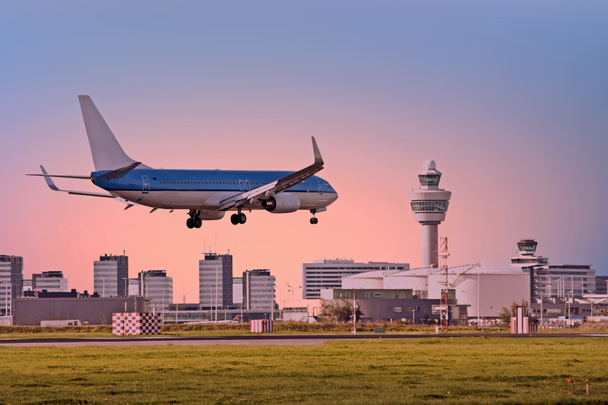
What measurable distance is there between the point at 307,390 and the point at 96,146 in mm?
53634

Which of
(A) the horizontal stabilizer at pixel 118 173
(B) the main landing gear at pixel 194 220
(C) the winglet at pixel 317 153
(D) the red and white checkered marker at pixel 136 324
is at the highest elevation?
(C) the winglet at pixel 317 153

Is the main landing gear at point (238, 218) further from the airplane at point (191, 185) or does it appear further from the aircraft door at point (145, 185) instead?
the aircraft door at point (145, 185)

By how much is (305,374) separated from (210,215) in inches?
2019

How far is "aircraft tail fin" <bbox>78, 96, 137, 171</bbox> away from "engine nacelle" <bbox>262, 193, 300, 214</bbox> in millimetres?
13270

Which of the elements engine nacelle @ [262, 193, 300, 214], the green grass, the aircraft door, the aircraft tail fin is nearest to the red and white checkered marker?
the aircraft door

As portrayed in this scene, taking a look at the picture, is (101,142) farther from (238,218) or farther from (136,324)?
(136,324)

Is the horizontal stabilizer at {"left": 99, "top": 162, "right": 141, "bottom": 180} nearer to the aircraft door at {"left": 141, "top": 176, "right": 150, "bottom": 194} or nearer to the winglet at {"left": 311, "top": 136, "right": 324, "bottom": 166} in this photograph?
the aircraft door at {"left": 141, "top": 176, "right": 150, "bottom": 194}

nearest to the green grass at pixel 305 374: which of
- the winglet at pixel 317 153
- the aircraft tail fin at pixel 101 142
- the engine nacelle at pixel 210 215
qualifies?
the winglet at pixel 317 153

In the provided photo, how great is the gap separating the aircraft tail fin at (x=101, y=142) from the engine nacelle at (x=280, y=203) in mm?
13270

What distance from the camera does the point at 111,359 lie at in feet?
187

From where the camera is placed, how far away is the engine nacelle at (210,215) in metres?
95.7

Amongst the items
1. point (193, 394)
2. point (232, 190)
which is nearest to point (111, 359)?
point (193, 394)

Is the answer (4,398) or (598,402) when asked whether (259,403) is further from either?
(598,402)

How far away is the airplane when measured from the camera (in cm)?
8669
